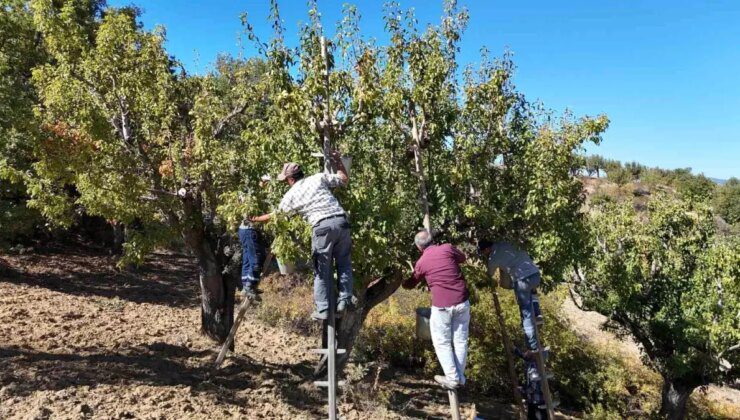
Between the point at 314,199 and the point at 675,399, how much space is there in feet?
38.4

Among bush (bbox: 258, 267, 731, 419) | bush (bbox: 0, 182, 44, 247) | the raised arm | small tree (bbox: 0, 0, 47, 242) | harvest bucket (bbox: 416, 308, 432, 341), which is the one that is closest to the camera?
the raised arm

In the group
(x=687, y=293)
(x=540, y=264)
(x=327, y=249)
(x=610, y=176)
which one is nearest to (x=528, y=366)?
(x=540, y=264)

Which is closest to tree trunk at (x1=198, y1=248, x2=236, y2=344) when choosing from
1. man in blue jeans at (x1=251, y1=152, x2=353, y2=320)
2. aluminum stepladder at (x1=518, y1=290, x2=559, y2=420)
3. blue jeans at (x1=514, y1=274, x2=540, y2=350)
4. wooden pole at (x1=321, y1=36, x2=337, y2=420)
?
man in blue jeans at (x1=251, y1=152, x2=353, y2=320)

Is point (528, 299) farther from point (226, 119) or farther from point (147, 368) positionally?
point (147, 368)

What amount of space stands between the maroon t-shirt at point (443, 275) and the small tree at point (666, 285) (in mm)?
6717

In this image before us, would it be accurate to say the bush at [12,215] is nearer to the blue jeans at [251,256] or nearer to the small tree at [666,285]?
the blue jeans at [251,256]

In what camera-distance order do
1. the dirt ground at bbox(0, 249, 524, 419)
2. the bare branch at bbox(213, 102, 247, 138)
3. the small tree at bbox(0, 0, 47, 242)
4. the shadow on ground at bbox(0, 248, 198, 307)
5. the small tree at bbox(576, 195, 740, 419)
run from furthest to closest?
the shadow on ground at bbox(0, 248, 198, 307), the small tree at bbox(576, 195, 740, 419), the bare branch at bbox(213, 102, 247, 138), the small tree at bbox(0, 0, 47, 242), the dirt ground at bbox(0, 249, 524, 419)

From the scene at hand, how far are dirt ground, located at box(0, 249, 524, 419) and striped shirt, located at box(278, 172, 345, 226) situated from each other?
3155mm

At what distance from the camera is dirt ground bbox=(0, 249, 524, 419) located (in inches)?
245

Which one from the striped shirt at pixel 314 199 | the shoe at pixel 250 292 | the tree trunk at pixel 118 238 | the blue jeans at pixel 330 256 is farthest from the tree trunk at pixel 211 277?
the tree trunk at pixel 118 238

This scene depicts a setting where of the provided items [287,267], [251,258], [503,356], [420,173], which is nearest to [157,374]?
[251,258]

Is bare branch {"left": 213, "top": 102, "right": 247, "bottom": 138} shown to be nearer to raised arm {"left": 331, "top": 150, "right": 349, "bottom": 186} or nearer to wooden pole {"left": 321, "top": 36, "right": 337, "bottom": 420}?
wooden pole {"left": 321, "top": 36, "right": 337, "bottom": 420}

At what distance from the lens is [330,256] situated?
5062 mm

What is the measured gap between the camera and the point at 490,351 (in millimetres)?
11336
